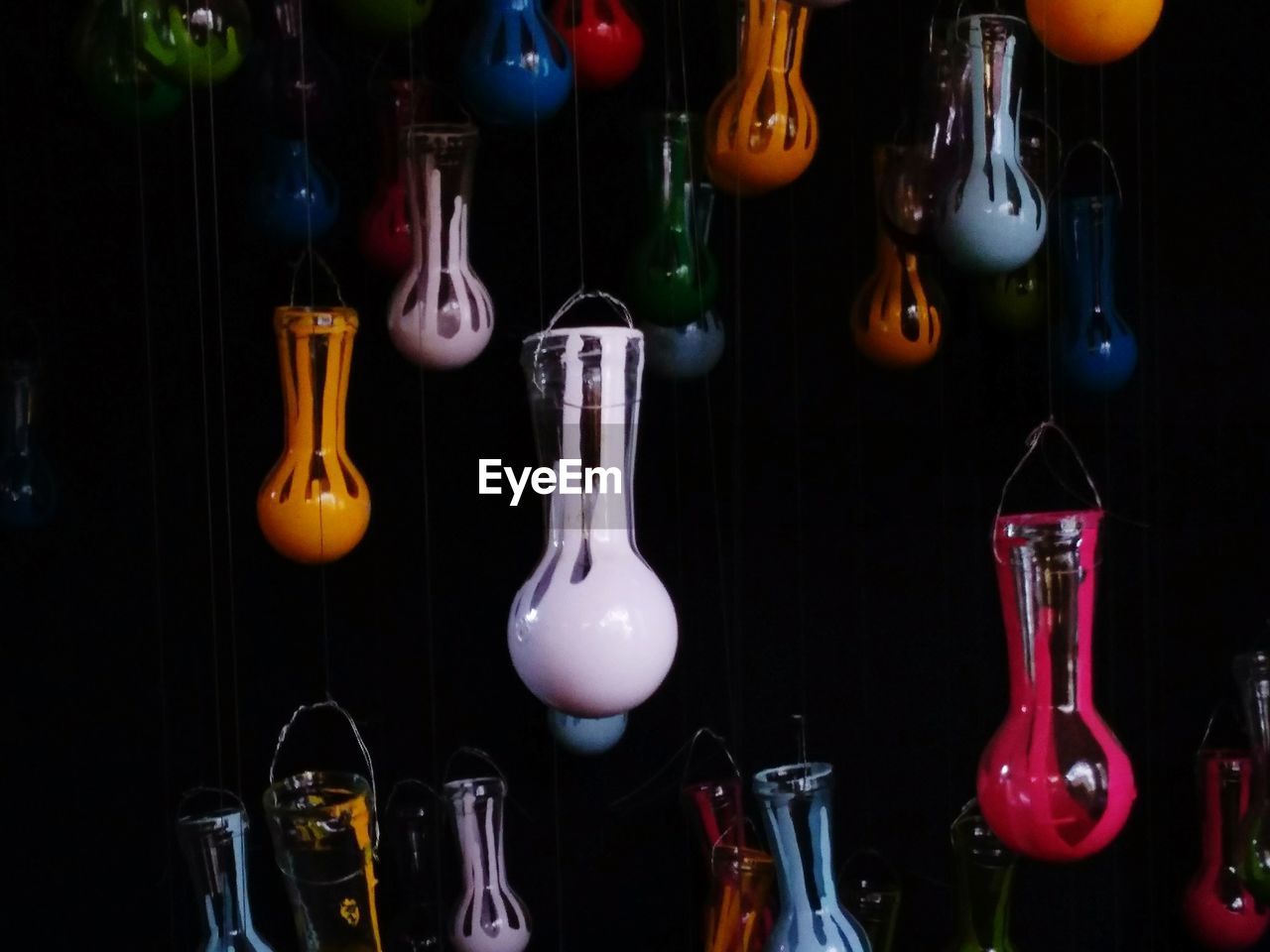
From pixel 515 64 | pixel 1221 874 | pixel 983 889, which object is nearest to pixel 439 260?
pixel 515 64

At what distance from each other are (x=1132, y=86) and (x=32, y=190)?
1.65m

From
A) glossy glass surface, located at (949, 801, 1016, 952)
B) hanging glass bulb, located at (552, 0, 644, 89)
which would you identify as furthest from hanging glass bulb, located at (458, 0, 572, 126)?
glossy glass surface, located at (949, 801, 1016, 952)

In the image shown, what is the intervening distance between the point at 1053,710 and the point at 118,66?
1.20m

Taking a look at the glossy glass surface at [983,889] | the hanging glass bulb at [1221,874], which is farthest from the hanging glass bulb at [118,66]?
the hanging glass bulb at [1221,874]

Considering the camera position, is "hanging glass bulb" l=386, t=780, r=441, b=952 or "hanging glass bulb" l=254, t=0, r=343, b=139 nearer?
"hanging glass bulb" l=254, t=0, r=343, b=139

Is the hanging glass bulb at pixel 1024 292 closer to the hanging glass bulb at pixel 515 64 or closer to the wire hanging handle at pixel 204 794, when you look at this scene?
the hanging glass bulb at pixel 515 64

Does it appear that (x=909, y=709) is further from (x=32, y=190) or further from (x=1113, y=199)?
(x=32, y=190)

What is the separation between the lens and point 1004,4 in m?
2.76

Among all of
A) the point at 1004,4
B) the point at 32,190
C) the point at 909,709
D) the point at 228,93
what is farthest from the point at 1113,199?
the point at 32,190

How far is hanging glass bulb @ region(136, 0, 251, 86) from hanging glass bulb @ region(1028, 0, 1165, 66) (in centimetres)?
85

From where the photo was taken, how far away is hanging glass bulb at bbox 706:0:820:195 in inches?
81.6

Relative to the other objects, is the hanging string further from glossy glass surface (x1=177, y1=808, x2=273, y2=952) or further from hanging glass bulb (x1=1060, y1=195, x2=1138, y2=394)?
hanging glass bulb (x1=1060, y1=195, x2=1138, y2=394)

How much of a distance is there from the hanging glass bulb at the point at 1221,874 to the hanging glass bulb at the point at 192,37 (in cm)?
156

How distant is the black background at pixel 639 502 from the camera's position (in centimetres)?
271
